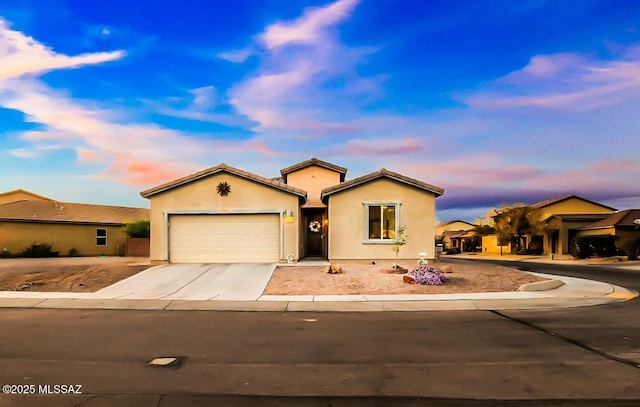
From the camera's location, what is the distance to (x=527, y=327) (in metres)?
9.77

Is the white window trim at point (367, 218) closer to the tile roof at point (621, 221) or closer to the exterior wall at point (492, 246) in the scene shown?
the tile roof at point (621, 221)

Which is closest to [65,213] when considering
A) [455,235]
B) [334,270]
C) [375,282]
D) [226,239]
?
[226,239]

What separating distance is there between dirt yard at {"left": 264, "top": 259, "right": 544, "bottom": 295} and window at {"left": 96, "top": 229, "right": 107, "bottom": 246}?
878 inches

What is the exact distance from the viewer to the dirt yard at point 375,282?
15.3m

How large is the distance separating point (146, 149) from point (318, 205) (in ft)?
32.7

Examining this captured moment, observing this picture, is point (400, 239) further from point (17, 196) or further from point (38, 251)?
point (17, 196)

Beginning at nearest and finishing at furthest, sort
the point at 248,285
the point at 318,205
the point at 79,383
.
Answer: the point at 79,383, the point at 248,285, the point at 318,205

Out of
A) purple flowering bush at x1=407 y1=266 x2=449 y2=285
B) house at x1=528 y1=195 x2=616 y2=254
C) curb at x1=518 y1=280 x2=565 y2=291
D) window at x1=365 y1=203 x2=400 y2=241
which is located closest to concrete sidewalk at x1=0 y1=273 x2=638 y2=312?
curb at x1=518 y1=280 x2=565 y2=291

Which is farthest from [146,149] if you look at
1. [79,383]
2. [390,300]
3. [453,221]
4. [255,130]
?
[453,221]

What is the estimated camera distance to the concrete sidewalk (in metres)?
12.7

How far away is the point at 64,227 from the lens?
3328cm

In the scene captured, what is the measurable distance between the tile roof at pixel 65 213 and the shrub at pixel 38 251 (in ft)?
5.62

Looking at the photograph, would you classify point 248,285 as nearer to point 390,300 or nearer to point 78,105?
point 390,300

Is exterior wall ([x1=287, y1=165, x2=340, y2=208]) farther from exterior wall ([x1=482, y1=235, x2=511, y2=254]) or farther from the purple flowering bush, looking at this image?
exterior wall ([x1=482, y1=235, x2=511, y2=254])
